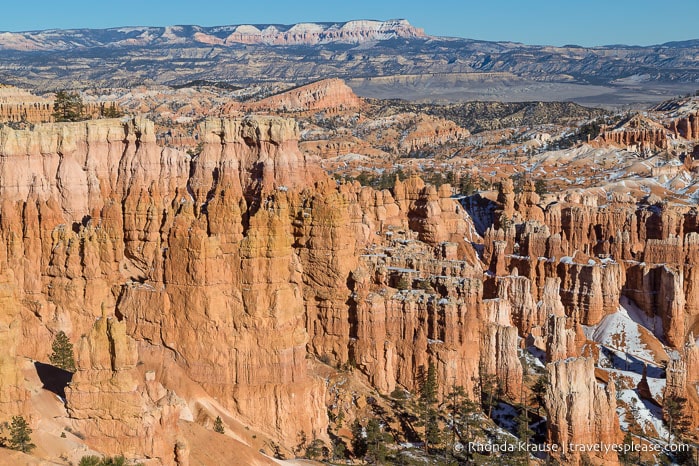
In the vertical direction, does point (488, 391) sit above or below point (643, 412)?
above

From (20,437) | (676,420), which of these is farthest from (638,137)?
(20,437)

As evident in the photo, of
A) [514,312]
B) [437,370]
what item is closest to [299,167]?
A: [437,370]

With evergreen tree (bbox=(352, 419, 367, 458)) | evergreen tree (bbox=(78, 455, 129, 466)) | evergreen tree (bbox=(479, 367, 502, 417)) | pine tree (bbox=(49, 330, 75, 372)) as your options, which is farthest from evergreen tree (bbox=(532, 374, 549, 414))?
evergreen tree (bbox=(78, 455, 129, 466))

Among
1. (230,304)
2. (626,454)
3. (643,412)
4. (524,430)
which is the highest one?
(230,304)

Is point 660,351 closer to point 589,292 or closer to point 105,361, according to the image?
point 589,292

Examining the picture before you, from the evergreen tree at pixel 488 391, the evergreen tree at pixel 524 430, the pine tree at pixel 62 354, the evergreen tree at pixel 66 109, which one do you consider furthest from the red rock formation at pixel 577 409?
the evergreen tree at pixel 66 109

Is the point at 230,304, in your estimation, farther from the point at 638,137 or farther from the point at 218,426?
the point at 638,137

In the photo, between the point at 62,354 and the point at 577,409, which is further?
the point at 577,409
